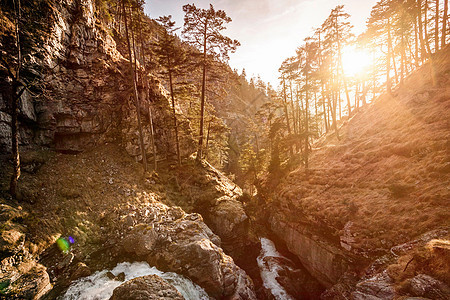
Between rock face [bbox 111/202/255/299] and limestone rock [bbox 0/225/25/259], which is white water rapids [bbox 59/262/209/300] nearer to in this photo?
rock face [bbox 111/202/255/299]

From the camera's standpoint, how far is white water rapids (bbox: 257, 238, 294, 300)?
44.9ft

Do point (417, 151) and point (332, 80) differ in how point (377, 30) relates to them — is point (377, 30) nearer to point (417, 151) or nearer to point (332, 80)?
point (332, 80)

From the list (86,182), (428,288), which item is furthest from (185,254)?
(428,288)

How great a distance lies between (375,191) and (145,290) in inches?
593

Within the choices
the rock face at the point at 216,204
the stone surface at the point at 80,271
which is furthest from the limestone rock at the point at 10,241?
the rock face at the point at 216,204

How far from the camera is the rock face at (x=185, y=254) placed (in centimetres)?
1027

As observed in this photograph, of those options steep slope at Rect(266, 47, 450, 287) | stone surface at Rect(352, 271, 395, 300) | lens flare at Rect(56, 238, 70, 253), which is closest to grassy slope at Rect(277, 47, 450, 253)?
steep slope at Rect(266, 47, 450, 287)

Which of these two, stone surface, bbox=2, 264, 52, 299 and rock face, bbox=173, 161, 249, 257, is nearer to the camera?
stone surface, bbox=2, 264, 52, 299

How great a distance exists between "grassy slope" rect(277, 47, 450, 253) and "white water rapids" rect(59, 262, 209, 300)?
9.84 metres

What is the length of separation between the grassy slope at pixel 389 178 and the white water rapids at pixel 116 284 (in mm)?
9840

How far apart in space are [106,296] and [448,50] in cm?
3652

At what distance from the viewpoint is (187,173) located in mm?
19594

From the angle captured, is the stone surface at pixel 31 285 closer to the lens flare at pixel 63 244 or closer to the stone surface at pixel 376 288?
the lens flare at pixel 63 244

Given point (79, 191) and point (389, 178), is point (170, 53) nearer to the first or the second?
point (79, 191)
